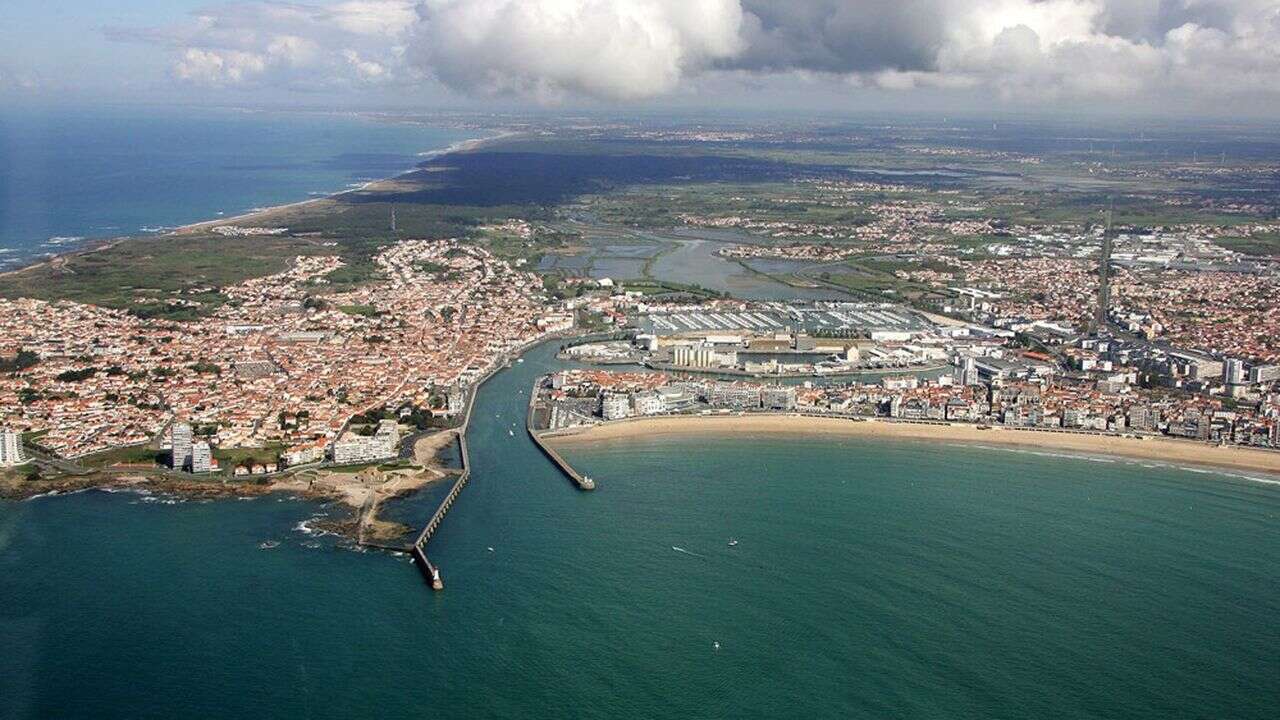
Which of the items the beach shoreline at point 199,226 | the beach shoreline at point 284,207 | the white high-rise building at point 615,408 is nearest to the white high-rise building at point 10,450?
the white high-rise building at point 615,408

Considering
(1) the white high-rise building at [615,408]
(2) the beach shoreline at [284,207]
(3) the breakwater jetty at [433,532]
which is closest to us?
(3) the breakwater jetty at [433,532]

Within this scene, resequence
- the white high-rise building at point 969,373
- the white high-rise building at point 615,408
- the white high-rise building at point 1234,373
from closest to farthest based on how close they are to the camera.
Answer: the white high-rise building at point 615,408, the white high-rise building at point 1234,373, the white high-rise building at point 969,373

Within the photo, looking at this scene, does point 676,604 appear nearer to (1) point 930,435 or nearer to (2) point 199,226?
(1) point 930,435

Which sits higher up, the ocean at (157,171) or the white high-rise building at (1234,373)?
the ocean at (157,171)

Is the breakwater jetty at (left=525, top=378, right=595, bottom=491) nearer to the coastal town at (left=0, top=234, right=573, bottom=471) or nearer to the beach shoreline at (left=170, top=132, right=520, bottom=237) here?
the coastal town at (left=0, top=234, right=573, bottom=471)

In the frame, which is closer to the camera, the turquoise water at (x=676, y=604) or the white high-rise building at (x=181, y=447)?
the turquoise water at (x=676, y=604)

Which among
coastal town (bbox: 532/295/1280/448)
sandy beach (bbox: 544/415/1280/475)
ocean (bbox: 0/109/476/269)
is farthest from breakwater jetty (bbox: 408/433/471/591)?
ocean (bbox: 0/109/476/269)

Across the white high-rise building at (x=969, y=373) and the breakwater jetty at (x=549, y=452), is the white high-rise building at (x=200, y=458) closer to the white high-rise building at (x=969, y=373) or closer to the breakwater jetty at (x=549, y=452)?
the breakwater jetty at (x=549, y=452)
